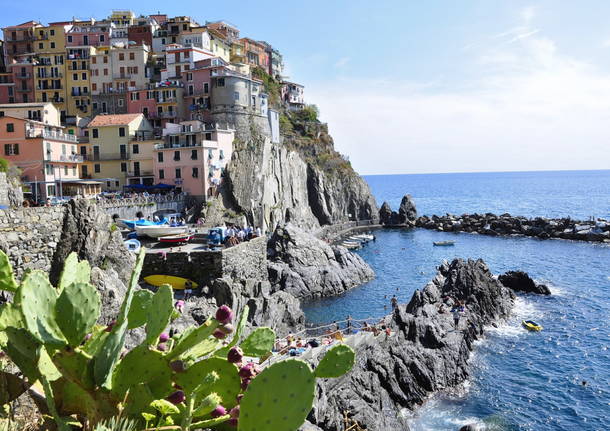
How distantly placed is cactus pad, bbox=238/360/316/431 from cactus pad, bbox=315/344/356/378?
28.7 inches

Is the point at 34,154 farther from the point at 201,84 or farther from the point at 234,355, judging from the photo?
the point at 234,355

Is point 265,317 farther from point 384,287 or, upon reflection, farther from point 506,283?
point 506,283

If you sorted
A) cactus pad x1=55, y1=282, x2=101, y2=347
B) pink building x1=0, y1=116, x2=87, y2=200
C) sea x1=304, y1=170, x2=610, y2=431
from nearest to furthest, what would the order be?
cactus pad x1=55, y1=282, x2=101, y2=347, sea x1=304, y1=170, x2=610, y2=431, pink building x1=0, y1=116, x2=87, y2=200

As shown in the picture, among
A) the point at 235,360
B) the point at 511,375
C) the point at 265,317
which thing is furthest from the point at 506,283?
the point at 235,360

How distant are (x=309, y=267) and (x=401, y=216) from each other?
58.9 meters

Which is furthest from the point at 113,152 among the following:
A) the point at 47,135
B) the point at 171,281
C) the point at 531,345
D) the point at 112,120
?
the point at 531,345

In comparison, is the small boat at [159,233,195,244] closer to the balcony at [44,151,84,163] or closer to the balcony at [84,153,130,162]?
the balcony at [44,151,84,163]

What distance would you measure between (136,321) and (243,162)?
65.6 metres

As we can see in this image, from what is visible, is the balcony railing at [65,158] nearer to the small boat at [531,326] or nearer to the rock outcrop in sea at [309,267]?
the rock outcrop in sea at [309,267]

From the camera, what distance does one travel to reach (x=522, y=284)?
5222 cm

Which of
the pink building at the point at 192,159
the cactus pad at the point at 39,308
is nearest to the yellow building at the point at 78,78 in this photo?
the pink building at the point at 192,159

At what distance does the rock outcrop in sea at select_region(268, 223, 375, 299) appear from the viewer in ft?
162

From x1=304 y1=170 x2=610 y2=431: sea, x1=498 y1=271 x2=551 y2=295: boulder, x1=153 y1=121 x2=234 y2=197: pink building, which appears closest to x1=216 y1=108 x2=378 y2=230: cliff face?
x1=153 y1=121 x2=234 y2=197: pink building

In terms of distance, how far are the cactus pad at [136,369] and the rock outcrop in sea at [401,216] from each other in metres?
105
